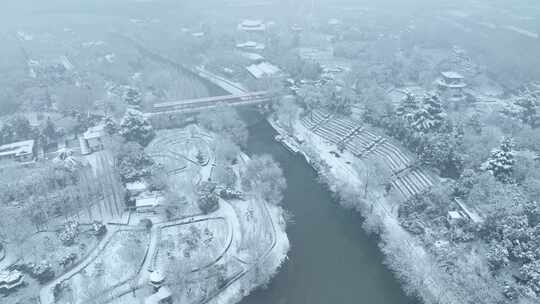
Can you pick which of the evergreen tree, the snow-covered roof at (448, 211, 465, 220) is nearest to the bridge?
the evergreen tree

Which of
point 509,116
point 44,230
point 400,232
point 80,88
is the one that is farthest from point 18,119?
point 509,116

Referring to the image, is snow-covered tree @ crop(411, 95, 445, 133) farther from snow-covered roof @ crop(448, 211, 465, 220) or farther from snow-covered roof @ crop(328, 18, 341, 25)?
snow-covered roof @ crop(328, 18, 341, 25)

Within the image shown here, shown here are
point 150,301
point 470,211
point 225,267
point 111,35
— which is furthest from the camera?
point 111,35

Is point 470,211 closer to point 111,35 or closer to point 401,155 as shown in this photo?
point 401,155

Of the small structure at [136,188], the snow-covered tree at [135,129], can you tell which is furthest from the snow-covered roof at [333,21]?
the small structure at [136,188]

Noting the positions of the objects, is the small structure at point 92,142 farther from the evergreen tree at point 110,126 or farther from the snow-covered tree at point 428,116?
the snow-covered tree at point 428,116
